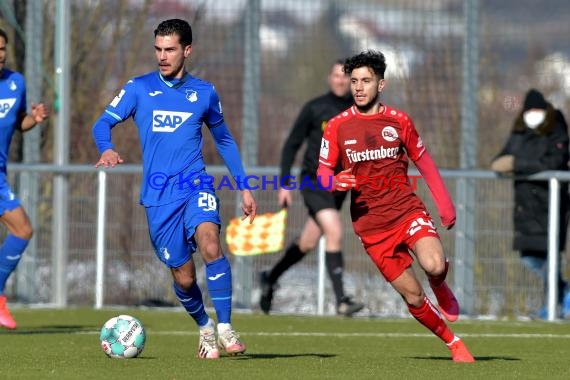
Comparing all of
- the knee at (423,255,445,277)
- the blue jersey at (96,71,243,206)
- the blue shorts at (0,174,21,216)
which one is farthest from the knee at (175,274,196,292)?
the blue shorts at (0,174,21,216)

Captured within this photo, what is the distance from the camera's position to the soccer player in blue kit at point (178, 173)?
893 cm

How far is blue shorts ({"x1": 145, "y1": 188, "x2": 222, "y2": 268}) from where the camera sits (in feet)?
29.2

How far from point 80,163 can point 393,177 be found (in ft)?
24.5

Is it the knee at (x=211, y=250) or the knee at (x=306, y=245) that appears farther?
the knee at (x=306, y=245)

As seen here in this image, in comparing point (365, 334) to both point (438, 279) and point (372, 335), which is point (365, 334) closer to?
point (372, 335)

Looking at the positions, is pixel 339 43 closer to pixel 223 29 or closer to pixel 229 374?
pixel 223 29

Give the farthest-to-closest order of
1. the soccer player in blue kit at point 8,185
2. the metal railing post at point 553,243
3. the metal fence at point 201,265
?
the metal fence at point 201,265, the metal railing post at point 553,243, the soccer player in blue kit at point 8,185

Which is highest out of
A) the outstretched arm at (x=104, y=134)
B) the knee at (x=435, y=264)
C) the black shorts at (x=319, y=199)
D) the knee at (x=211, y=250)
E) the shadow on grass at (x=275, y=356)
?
the outstretched arm at (x=104, y=134)

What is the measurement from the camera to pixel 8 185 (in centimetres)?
1159

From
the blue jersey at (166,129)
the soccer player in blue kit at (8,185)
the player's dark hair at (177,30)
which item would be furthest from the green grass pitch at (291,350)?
the player's dark hair at (177,30)

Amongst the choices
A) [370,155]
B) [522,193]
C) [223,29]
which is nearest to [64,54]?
[223,29]

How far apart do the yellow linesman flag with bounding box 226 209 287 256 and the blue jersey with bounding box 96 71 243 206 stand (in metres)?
5.29

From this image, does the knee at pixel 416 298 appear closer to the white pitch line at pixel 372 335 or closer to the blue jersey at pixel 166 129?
the blue jersey at pixel 166 129

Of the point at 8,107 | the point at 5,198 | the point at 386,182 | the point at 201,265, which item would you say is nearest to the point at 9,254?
the point at 5,198
